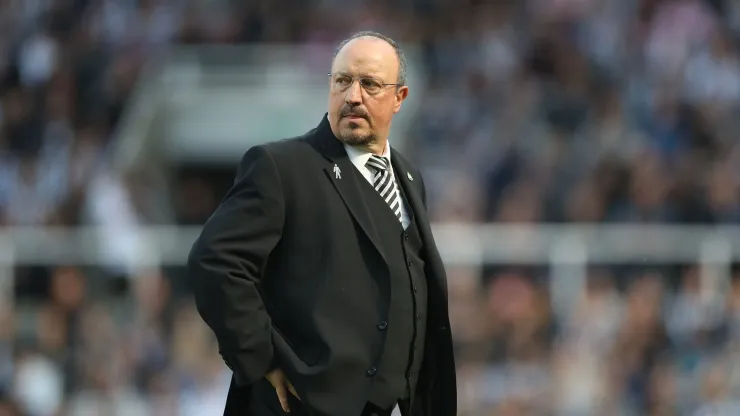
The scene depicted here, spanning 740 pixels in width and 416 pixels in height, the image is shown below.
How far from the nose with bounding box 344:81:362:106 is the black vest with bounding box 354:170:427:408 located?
242 mm

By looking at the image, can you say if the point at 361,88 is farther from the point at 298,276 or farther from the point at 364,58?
the point at 298,276

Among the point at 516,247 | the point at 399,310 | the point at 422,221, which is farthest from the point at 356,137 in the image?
the point at 516,247

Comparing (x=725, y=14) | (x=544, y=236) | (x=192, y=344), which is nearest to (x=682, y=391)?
(x=544, y=236)

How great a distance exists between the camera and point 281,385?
434 cm

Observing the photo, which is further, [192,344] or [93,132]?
[93,132]

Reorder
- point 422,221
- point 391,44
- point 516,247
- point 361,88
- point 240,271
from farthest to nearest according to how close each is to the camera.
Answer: point 516,247 < point 422,221 < point 391,44 < point 361,88 < point 240,271

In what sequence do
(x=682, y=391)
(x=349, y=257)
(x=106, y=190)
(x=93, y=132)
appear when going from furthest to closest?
(x=93, y=132)
(x=106, y=190)
(x=682, y=391)
(x=349, y=257)

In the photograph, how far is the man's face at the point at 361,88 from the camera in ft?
14.6

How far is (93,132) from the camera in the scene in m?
12.4

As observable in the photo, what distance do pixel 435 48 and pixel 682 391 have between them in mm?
4916

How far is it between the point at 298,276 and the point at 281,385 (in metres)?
0.33

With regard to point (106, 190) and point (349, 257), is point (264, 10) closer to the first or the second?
point (106, 190)

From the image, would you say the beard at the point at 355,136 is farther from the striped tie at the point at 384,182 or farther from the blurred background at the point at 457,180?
the blurred background at the point at 457,180

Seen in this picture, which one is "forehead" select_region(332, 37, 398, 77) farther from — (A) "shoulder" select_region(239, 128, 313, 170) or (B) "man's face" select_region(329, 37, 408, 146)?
(A) "shoulder" select_region(239, 128, 313, 170)
